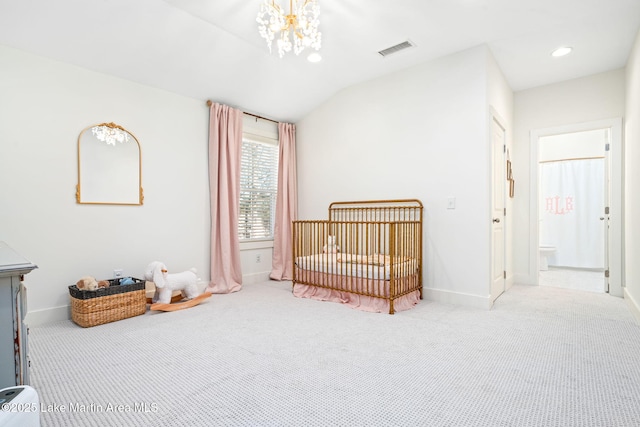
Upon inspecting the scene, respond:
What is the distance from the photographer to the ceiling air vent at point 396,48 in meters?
2.94

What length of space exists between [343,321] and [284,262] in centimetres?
184

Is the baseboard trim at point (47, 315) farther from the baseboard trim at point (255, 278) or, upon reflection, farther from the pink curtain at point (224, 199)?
the baseboard trim at point (255, 278)

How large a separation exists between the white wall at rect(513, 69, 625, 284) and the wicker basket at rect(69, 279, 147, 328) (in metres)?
4.30

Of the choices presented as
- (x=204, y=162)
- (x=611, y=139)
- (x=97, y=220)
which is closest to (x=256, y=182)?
(x=204, y=162)

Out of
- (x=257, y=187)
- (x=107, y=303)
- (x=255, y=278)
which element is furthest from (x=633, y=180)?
(x=107, y=303)

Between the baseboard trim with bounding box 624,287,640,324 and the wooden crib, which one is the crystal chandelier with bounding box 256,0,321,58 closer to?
the wooden crib

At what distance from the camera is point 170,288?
2.97 metres

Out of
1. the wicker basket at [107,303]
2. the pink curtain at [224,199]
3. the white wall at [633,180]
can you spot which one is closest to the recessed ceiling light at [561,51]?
the white wall at [633,180]

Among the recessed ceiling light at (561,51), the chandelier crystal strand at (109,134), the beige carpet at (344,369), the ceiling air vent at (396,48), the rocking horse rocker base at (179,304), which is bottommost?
the beige carpet at (344,369)

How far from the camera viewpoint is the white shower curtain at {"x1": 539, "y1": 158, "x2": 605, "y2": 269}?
5031 millimetres

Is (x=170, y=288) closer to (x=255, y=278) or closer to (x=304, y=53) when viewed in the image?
(x=255, y=278)

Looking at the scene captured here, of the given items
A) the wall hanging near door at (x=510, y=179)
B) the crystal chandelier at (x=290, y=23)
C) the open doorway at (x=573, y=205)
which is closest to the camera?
the crystal chandelier at (x=290, y=23)

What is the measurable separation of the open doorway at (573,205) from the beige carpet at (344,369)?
2746mm

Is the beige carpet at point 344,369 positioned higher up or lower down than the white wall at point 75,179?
lower down
